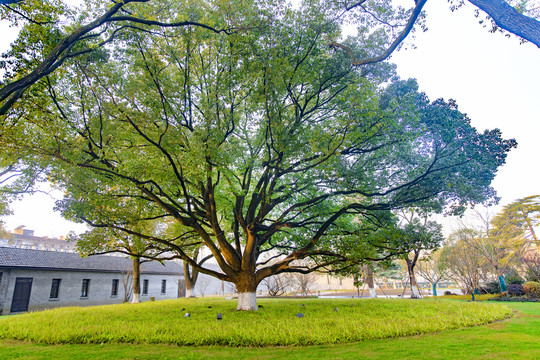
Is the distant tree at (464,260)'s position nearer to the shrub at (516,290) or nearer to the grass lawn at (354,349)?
the shrub at (516,290)

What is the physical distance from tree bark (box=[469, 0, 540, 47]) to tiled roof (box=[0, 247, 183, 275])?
23949 mm

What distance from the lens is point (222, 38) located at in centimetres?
913

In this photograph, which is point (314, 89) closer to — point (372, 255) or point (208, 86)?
point (208, 86)

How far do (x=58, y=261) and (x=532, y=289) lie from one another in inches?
1231

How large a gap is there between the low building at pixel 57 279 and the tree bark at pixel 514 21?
24.0 m

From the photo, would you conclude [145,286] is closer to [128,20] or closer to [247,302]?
[247,302]

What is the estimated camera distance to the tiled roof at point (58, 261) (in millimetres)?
17703

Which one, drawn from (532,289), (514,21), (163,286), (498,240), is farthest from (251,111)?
(498,240)

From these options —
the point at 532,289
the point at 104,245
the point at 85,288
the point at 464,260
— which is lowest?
the point at 532,289

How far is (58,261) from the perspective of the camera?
66.6ft

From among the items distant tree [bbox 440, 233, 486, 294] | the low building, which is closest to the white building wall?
the low building

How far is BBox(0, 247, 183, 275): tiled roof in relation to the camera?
58.1 ft

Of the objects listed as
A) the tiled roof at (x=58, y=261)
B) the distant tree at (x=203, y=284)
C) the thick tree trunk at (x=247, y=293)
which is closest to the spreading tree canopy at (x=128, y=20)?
the thick tree trunk at (x=247, y=293)

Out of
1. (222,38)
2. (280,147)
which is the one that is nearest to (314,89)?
(280,147)
